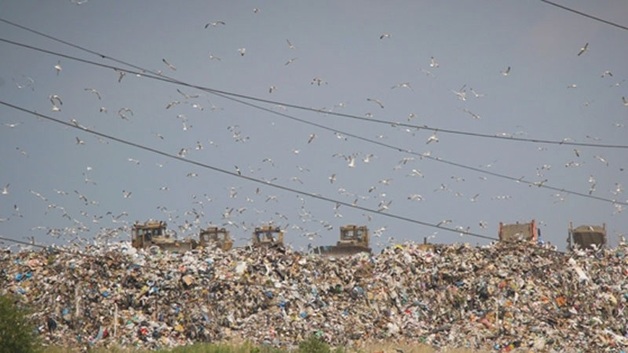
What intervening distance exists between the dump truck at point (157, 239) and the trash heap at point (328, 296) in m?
1.36

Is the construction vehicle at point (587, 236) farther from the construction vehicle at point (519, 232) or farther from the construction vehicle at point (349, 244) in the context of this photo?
the construction vehicle at point (349, 244)

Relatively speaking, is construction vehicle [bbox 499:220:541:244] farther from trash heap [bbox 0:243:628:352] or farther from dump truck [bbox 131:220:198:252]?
dump truck [bbox 131:220:198:252]

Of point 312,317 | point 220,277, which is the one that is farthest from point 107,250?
point 312,317

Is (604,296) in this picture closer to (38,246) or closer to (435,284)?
(435,284)

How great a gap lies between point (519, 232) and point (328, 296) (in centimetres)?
778

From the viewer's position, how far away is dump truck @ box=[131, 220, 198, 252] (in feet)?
83.9

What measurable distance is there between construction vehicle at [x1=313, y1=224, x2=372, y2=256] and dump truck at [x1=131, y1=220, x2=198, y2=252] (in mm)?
3991

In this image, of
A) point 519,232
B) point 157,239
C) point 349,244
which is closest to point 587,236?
point 519,232

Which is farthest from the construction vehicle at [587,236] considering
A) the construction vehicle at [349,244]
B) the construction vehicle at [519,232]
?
the construction vehicle at [349,244]

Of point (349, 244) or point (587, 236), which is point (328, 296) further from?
point (587, 236)

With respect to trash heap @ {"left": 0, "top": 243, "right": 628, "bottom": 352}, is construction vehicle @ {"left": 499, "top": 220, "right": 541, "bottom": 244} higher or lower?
higher

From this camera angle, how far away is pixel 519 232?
89.7 feet

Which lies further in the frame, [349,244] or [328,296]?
[349,244]

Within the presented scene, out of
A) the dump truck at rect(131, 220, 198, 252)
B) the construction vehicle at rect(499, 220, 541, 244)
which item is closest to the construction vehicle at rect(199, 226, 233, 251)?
the dump truck at rect(131, 220, 198, 252)
